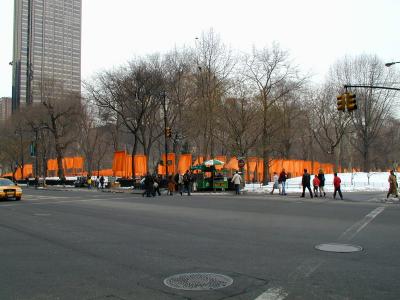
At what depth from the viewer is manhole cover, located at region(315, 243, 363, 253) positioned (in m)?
8.48

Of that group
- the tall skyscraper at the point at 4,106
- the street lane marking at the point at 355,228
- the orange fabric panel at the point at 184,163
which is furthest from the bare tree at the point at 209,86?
the tall skyscraper at the point at 4,106

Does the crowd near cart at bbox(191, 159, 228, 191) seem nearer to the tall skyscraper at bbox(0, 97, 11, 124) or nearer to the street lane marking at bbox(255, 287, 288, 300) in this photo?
the street lane marking at bbox(255, 287, 288, 300)

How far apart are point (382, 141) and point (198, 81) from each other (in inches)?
1883

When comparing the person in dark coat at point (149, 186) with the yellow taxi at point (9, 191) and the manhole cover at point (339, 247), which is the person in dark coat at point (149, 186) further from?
the manhole cover at point (339, 247)

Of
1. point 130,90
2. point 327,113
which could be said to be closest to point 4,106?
point 130,90

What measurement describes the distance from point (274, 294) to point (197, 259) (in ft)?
8.08

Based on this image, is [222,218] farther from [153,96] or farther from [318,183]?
[153,96]

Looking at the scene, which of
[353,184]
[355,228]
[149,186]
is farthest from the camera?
[353,184]

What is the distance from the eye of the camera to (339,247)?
28.9 feet

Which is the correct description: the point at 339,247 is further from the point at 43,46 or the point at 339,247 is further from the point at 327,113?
the point at 43,46

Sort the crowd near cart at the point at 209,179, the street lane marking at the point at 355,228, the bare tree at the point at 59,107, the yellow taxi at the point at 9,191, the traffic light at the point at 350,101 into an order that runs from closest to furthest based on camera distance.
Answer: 1. the street lane marking at the point at 355,228
2. the traffic light at the point at 350,101
3. the yellow taxi at the point at 9,191
4. the crowd near cart at the point at 209,179
5. the bare tree at the point at 59,107

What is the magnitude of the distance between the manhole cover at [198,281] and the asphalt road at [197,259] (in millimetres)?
60

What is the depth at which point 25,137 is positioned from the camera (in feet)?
239

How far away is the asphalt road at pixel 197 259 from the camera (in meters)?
5.61
